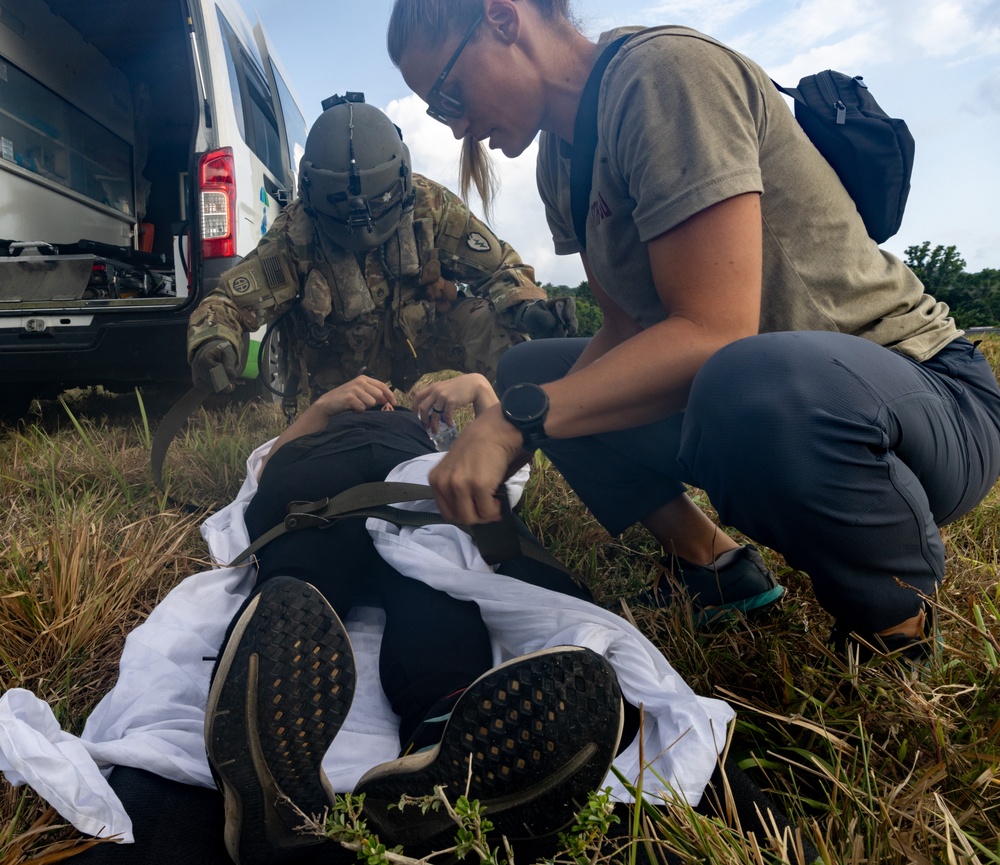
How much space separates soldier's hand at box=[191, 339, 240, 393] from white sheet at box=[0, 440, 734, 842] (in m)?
1.01

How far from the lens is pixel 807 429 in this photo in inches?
41.8

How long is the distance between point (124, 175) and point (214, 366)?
4510 mm

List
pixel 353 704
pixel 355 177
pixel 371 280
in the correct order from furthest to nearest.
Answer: pixel 371 280 → pixel 355 177 → pixel 353 704

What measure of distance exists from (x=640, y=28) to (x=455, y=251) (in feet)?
7.68

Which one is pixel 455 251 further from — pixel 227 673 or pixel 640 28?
pixel 227 673

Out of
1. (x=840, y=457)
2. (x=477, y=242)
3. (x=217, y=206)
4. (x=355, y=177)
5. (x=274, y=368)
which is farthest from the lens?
(x=274, y=368)

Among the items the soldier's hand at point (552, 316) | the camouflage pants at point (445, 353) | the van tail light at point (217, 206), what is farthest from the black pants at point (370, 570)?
the van tail light at point (217, 206)

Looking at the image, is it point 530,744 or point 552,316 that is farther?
point 552,316

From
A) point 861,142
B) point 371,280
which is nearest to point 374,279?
point 371,280

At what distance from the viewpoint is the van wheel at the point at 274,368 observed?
3.63 meters

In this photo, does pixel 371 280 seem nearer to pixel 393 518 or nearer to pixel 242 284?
pixel 242 284

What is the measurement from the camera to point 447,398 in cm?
196

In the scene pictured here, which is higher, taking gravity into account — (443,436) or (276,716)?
(443,436)

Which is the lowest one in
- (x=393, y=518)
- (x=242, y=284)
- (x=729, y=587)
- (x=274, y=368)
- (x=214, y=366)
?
(x=729, y=587)
